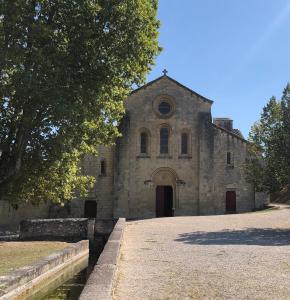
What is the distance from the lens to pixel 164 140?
38250mm

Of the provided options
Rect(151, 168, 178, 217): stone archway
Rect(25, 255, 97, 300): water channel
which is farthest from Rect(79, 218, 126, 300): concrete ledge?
Rect(151, 168, 178, 217): stone archway

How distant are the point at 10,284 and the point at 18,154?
7.98m

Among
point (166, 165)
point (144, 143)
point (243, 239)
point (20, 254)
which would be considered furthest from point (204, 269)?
point (144, 143)

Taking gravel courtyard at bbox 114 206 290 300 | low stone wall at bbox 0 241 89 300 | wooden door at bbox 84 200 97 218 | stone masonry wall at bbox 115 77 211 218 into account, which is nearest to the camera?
gravel courtyard at bbox 114 206 290 300

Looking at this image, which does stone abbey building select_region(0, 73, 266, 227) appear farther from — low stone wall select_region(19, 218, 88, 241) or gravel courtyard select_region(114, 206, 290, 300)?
gravel courtyard select_region(114, 206, 290, 300)

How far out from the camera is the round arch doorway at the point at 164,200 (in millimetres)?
37812

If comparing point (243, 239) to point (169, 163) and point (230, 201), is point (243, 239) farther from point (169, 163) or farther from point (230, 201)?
point (230, 201)

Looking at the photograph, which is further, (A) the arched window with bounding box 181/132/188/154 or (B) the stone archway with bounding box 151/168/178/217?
(A) the arched window with bounding box 181/132/188/154

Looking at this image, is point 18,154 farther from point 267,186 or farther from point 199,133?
point 199,133

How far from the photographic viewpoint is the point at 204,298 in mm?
7125

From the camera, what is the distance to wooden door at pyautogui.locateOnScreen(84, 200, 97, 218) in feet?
123

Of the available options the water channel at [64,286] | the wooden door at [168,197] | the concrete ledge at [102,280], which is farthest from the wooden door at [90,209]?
the concrete ledge at [102,280]

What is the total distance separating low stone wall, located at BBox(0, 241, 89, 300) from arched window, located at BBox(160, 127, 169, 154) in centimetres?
2124

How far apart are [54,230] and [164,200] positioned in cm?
1337
